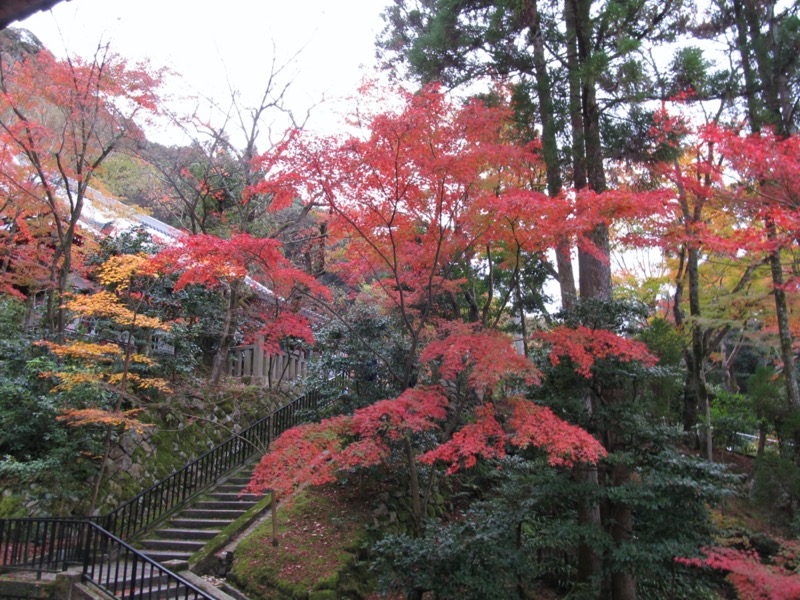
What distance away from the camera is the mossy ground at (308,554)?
7.96 meters

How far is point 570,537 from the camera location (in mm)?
7168

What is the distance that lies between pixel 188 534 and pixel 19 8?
9189 millimetres

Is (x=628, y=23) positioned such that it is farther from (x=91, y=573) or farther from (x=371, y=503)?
(x=91, y=573)

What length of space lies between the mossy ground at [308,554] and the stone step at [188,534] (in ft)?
2.77

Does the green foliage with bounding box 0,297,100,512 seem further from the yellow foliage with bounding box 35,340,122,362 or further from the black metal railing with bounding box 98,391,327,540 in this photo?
the black metal railing with bounding box 98,391,327,540

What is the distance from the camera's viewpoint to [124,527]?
959 centimetres

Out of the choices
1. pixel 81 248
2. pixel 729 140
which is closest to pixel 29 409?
pixel 81 248

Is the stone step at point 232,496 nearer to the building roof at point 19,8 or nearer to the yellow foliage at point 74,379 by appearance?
the yellow foliage at point 74,379

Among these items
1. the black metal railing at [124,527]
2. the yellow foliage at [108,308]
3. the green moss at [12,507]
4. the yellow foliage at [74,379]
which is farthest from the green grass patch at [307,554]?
the yellow foliage at [108,308]

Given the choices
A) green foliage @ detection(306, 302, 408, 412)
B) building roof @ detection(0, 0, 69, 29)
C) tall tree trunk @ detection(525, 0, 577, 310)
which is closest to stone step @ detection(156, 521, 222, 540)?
green foliage @ detection(306, 302, 408, 412)

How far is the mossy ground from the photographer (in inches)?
313

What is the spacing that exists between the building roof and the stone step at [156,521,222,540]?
8.97 meters

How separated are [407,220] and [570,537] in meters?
5.20

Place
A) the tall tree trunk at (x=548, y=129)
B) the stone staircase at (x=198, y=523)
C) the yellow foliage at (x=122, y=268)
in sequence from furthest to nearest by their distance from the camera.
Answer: the yellow foliage at (x=122, y=268)
the tall tree trunk at (x=548, y=129)
the stone staircase at (x=198, y=523)
